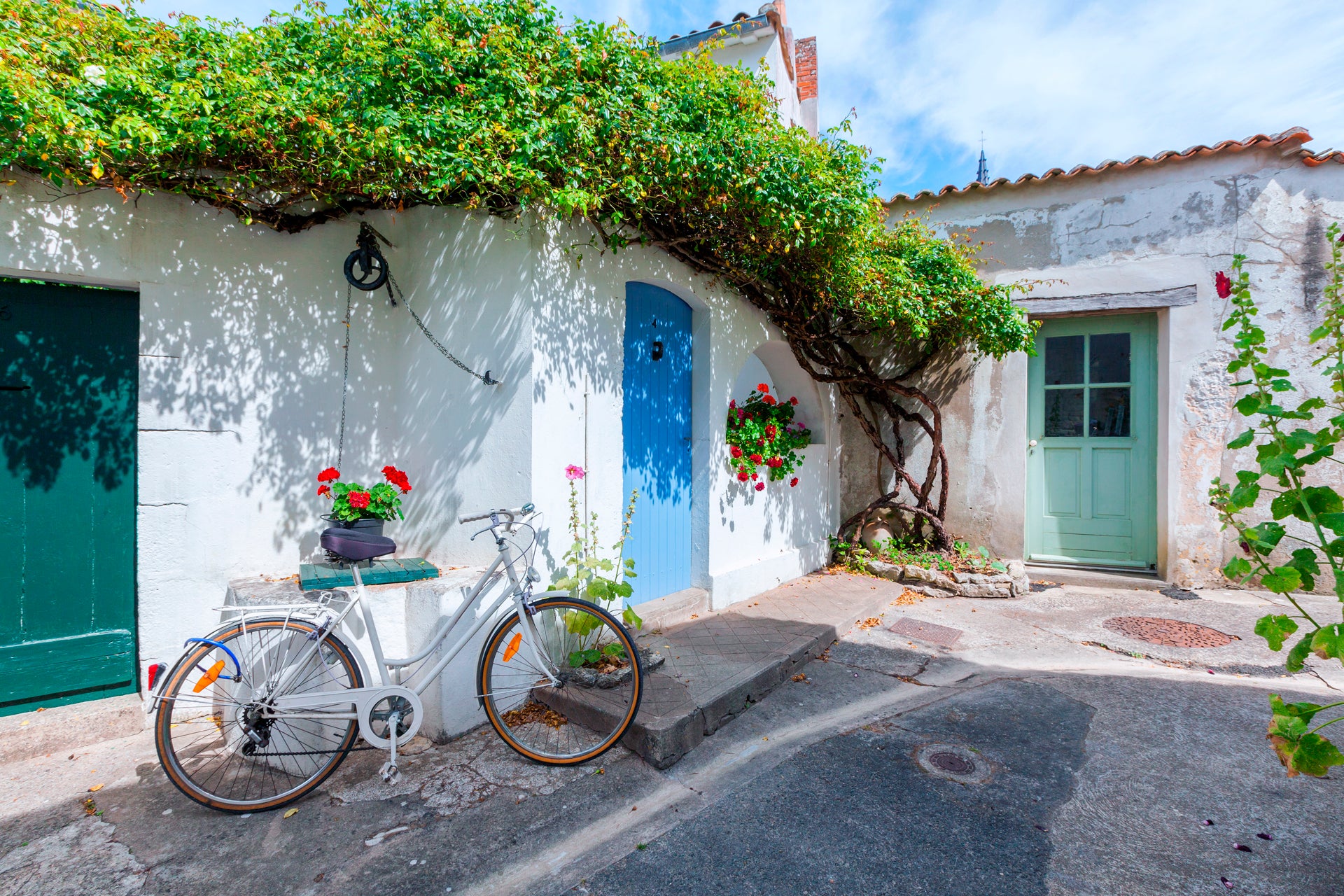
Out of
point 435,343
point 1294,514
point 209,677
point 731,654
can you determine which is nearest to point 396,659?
point 209,677

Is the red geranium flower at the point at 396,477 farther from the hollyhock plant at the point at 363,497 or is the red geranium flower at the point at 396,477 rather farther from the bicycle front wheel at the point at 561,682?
the bicycle front wheel at the point at 561,682

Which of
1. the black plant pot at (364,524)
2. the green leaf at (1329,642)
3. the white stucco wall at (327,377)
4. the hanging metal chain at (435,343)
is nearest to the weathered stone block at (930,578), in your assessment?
the white stucco wall at (327,377)

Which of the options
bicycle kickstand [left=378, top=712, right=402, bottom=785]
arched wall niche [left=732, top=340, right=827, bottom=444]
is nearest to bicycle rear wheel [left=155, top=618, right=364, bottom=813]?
bicycle kickstand [left=378, top=712, right=402, bottom=785]

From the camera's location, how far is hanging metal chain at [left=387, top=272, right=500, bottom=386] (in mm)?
3715

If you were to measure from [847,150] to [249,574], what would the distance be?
4.38 m

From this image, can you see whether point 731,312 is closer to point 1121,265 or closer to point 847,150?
point 847,150

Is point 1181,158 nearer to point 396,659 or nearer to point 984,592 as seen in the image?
point 984,592

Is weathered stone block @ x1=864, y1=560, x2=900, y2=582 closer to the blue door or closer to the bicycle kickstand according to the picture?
the blue door

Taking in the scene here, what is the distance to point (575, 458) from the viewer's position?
12.9 feet

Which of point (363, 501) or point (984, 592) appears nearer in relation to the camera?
point (363, 501)

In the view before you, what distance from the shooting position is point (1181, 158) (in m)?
5.98

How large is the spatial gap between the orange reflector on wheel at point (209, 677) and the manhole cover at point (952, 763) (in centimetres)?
307

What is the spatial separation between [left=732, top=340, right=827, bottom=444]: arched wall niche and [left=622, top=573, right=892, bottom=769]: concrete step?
175 centimetres

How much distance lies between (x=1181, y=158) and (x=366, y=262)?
7.02 m
